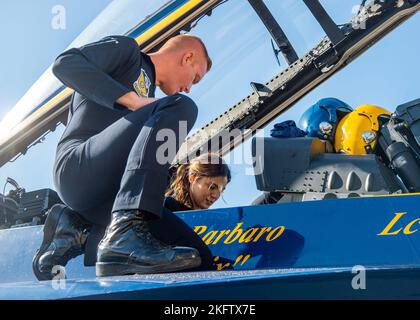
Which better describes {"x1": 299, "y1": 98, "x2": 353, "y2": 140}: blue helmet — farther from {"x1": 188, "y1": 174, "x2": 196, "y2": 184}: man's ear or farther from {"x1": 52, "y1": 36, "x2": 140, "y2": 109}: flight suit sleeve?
{"x1": 52, "y1": 36, "x2": 140, "y2": 109}: flight suit sleeve

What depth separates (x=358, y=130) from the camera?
362 centimetres

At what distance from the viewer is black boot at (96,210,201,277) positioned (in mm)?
1504

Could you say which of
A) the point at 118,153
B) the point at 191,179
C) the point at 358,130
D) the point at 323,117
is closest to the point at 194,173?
the point at 191,179

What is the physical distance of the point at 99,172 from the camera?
68.0 inches

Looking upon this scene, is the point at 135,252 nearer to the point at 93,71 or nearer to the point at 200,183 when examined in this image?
the point at 93,71

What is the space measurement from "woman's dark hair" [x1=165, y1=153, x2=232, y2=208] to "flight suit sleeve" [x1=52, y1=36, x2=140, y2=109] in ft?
3.34

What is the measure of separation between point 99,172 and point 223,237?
52 cm

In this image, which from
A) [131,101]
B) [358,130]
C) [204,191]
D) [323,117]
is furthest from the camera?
[323,117]

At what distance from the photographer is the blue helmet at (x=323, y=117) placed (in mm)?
3826

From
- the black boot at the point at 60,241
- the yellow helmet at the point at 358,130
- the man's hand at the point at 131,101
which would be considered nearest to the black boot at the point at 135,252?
the man's hand at the point at 131,101

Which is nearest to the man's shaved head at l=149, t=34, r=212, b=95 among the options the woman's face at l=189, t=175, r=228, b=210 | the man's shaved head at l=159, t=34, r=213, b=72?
the man's shaved head at l=159, t=34, r=213, b=72

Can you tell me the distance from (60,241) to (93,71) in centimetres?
59

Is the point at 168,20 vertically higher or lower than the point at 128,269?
higher

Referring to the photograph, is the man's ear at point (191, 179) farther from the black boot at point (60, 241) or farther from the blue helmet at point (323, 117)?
the blue helmet at point (323, 117)
